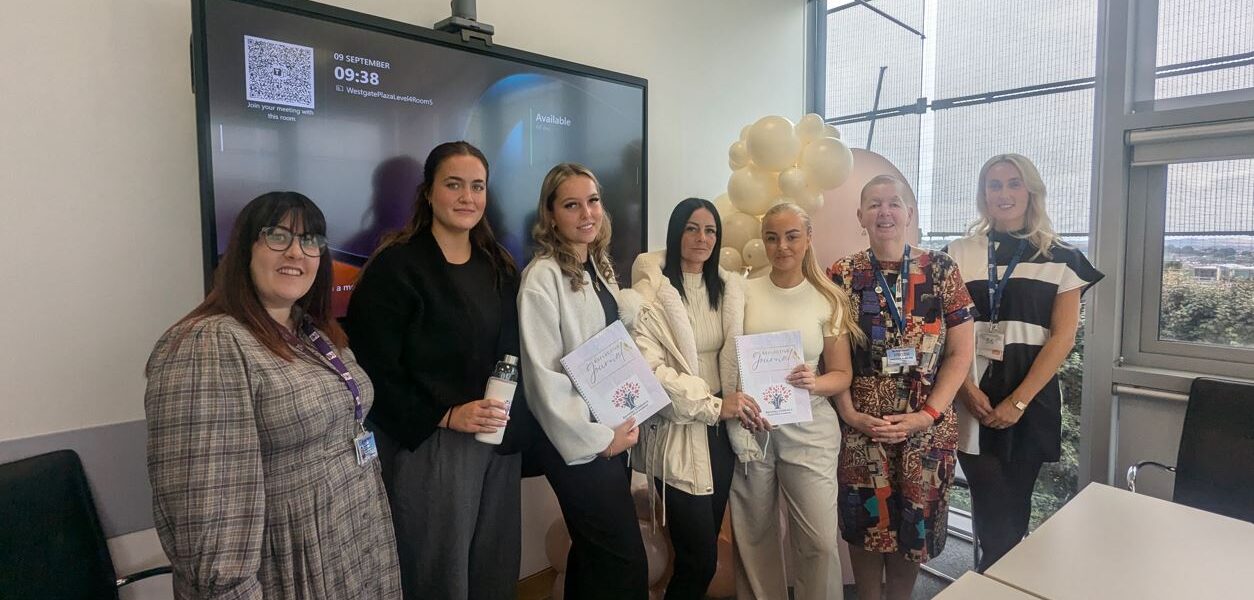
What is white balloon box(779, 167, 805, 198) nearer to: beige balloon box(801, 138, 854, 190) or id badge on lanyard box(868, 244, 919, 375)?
beige balloon box(801, 138, 854, 190)

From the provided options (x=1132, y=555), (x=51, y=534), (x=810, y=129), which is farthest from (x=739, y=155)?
(x=51, y=534)

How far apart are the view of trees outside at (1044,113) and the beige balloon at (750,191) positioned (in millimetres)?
1186

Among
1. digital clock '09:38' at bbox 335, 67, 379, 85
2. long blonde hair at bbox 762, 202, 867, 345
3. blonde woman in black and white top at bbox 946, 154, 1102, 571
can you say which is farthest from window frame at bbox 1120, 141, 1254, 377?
digital clock '09:38' at bbox 335, 67, 379, 85

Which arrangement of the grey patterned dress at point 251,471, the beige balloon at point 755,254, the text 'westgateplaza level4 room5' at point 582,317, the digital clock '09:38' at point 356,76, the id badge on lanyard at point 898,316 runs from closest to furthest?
1. the grey patterned dress at point 251,471
2. the text 'westgateplaza level4 room5' at point 582,317
3. the digital clock '09:38' at point 356,76
4. the id badge on lanyard at point 898,316
5. the beige balloon at point 755,254

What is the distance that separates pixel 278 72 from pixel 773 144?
1936mm

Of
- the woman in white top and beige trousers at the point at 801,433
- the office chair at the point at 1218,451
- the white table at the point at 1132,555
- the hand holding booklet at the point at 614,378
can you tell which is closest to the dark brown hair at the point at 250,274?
the hand holding booklet at the point at 614,378

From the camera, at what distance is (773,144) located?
2766 mm

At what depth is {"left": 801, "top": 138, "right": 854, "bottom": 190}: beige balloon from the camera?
278cm

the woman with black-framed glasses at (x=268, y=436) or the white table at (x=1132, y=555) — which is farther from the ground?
the woman with black-framed glasses at (x=268, y=436)

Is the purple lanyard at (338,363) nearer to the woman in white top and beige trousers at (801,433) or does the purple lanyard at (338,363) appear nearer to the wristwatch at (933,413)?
the woman in white top and beige trousers at (801,433)

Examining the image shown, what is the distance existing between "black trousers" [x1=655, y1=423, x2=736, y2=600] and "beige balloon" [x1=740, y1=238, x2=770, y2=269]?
90 cm

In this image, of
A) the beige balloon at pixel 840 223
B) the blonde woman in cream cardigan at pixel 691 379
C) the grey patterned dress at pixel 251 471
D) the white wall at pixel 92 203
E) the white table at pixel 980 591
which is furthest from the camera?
the beige balloon at pixel 840 223

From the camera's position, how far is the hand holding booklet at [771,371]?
Answer: 6.75ft

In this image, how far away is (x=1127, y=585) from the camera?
1.34 meters
